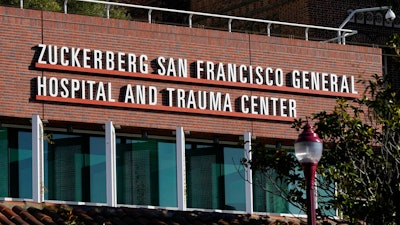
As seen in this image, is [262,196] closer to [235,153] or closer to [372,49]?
[235,153]

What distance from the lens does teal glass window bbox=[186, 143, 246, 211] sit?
134 feet

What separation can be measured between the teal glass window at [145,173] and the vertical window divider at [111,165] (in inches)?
14.6

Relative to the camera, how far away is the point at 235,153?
41.8 metres

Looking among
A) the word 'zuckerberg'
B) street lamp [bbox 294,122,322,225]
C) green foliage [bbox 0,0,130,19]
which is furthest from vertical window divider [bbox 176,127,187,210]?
street lamp [bbox 294,122,322,225]

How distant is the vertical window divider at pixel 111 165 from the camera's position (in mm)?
39000

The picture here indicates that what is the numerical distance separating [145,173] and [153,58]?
3.19 meters

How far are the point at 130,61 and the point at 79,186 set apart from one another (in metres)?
3.74

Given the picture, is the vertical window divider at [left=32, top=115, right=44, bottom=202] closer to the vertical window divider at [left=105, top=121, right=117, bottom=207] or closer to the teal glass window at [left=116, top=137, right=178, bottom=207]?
Result: the vertical window divider at [left=105, top=121, right=117, bottom=207]

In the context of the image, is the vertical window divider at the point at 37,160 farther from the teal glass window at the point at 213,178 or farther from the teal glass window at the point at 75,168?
the teal glass window at the point at 213,178

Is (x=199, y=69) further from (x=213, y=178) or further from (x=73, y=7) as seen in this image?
(x=73, y=7)

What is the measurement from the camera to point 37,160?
1500 inches

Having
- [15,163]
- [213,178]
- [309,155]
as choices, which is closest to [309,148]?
[309,155]

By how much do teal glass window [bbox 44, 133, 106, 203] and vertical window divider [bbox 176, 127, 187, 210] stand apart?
2.14 meters

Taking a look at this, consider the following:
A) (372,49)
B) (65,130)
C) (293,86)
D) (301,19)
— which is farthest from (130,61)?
(301,19)
